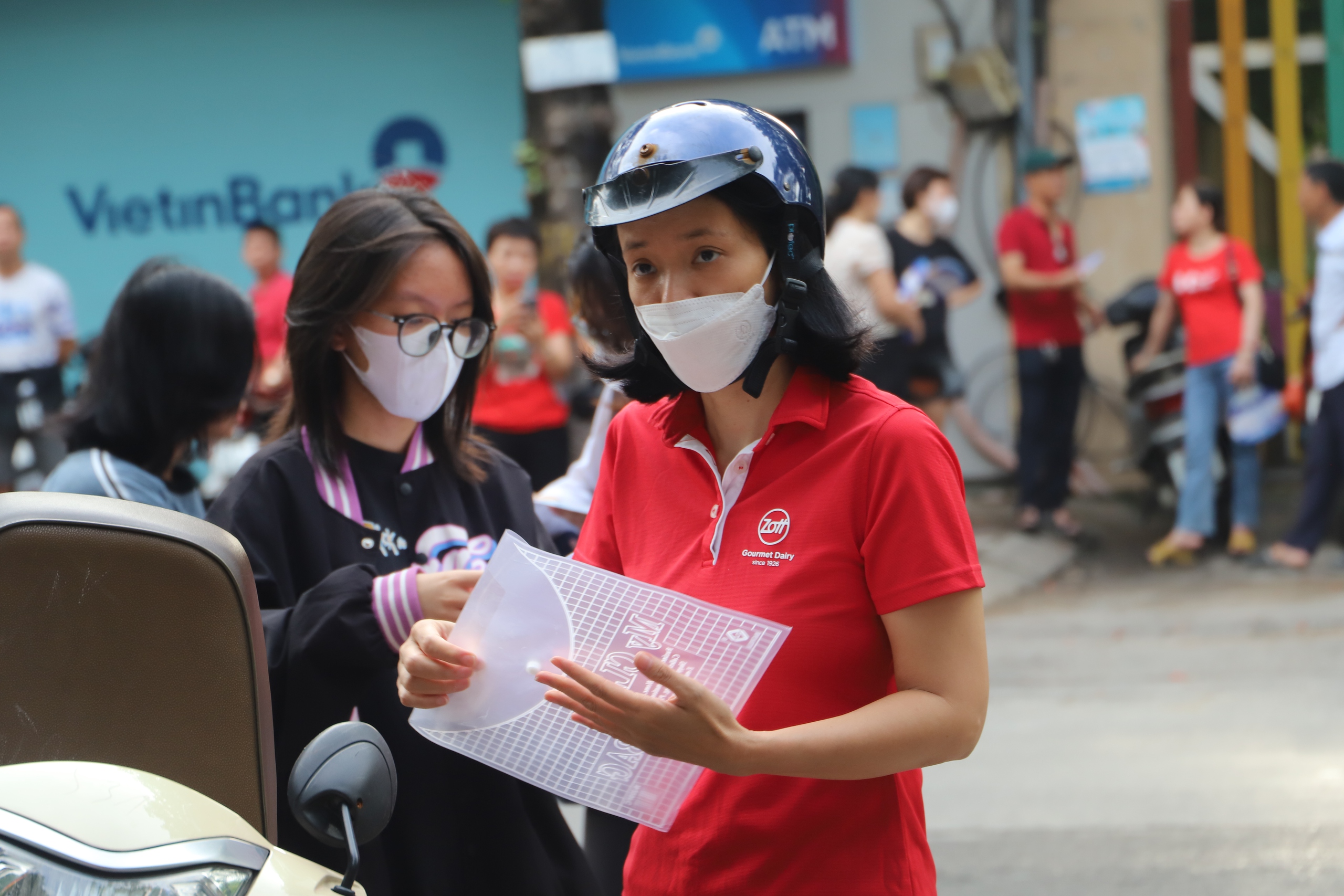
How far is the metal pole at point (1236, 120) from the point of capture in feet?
33.2

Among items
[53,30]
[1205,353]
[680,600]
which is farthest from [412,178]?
[53,30]

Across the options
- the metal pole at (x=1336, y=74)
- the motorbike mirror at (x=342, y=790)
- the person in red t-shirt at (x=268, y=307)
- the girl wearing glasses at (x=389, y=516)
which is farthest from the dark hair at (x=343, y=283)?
the metal pole at (x=1336, y=74)

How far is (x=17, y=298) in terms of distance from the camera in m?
9.59

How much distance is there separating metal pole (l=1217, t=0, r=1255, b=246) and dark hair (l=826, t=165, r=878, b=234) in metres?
3.85

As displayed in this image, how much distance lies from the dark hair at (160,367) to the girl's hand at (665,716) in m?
1.67

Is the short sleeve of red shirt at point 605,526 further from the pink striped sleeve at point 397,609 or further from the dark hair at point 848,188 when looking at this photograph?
the dark hair at point 848,188

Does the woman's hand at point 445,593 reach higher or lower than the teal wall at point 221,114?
lower

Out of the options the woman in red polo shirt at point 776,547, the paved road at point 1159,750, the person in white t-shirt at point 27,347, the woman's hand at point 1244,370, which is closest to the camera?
the woman in red polo shirt at point 776,547

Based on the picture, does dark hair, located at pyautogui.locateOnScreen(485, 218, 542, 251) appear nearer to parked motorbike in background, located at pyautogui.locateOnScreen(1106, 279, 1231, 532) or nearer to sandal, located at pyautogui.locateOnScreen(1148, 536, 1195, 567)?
parked motorbike in background, located at pyautogui.locateOnScreen(1106, 279, 1231, 532)

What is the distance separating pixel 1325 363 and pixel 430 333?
6552 mm

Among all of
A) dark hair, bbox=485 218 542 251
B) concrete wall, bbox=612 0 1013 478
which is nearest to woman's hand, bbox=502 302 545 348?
dark hair, bbox=485 218 542 251

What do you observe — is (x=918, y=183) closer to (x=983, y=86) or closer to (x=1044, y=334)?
(x=1044, y=334)

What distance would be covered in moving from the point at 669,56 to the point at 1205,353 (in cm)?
457

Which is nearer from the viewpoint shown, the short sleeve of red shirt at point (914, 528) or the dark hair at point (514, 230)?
the short sleeve of red shirt at point (914, 528)
